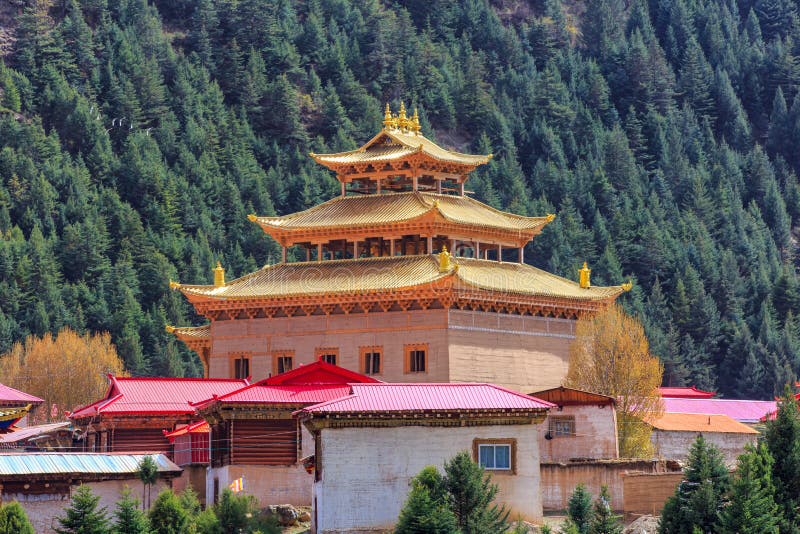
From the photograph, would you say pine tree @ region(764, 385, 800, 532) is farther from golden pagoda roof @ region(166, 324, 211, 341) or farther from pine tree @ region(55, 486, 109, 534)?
golden pagoda roof @ region(166, 324, 211, 341)

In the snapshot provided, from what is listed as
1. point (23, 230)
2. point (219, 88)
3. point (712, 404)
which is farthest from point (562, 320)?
point (219, 88)

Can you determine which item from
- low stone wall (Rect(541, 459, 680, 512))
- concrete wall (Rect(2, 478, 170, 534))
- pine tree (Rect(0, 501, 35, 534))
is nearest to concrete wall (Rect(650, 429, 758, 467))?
low stone wall (Rect(541, 459, 680, 512))

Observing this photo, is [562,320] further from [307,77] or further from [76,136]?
[307,77]

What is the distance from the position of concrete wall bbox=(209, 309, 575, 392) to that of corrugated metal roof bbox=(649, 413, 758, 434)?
4.67 metres

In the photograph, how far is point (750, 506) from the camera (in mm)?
56156

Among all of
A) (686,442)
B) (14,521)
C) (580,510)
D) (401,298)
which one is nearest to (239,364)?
(401,298)

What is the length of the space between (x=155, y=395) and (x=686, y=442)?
21411mm

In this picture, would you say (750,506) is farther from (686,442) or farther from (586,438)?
(686,442)

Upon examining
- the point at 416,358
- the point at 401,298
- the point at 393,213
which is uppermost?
the point at 393,213

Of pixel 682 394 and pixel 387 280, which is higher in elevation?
pixel 387 280

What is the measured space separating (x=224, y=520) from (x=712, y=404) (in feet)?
126

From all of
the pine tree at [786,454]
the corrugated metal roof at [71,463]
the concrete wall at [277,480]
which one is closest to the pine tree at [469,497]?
the concrete wall at [277,480]

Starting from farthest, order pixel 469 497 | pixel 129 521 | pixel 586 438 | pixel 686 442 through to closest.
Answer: pixel 686 442, pixel 586 438, pixel 469 497, pixel 129 521

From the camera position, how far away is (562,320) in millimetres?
82562
